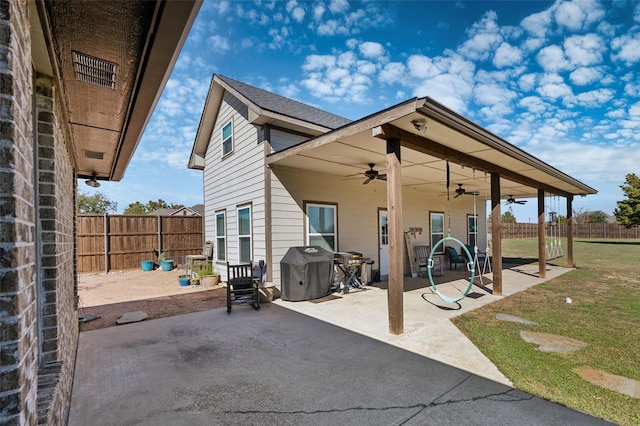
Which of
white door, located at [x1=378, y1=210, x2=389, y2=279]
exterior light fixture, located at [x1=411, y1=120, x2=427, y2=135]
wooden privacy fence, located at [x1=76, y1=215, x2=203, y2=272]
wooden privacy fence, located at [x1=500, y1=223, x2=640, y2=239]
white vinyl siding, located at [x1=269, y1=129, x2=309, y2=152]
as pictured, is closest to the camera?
exterior light fixture, located at [x1=411, y1=120, x2=427, y2=135]

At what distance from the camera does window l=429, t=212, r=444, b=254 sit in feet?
34.5

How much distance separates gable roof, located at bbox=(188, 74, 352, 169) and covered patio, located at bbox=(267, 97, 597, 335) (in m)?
0.91

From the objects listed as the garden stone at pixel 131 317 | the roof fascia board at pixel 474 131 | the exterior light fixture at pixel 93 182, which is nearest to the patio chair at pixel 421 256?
the roof fascia board at pixel 474 131

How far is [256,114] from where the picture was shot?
623 centimetres

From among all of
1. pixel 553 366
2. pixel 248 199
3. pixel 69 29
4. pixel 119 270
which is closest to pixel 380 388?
pixel 553 366

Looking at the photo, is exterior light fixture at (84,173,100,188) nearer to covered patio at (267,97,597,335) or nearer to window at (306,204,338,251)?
covered patio at (267,97,597,335)

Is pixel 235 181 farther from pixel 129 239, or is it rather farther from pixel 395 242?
pixel 129 239

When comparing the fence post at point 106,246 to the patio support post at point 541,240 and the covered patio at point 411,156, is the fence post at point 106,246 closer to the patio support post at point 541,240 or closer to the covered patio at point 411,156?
the covered patio at point 411,156

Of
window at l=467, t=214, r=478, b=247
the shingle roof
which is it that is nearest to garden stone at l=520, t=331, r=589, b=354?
the shingle roof

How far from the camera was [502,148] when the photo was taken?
4957 millimetres

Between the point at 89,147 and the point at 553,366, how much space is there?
614 centimetres

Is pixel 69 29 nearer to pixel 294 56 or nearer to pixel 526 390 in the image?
Result: pixel 526 390

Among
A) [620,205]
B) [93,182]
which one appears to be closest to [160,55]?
[93,182]

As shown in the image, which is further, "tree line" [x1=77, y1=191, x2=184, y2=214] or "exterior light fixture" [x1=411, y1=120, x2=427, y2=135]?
"tree line" [x1=77, y1=191, x2=184, y2=214]
